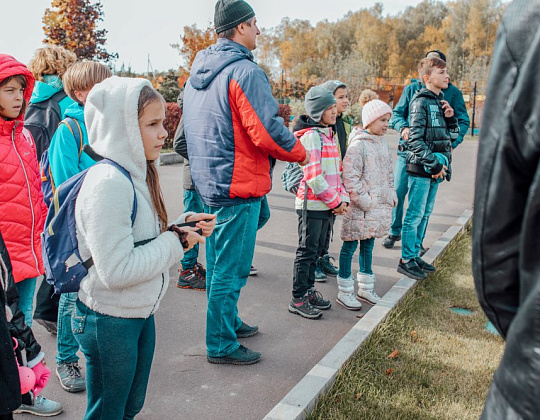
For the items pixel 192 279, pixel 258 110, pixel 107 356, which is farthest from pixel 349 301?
pixel 107 356

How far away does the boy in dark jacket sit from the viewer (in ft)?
17.7

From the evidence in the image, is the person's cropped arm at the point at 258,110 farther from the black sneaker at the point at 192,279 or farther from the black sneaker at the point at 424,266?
the black sneaker at the point at 424,266

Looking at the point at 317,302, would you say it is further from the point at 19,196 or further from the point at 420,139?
the point at 19,196

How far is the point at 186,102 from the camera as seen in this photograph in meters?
3.88

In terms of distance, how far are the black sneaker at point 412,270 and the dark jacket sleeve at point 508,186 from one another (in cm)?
436

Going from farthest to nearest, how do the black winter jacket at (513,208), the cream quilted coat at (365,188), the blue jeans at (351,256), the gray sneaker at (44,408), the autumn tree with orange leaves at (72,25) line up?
1. the autumn tree with orange leaves at (72,25)
2. the blue jeans at (351,256)
3. the cream quilted coat at (365,188)
4. the gray sneaker at (44,408)
5. the black winter jacket at (513,208)

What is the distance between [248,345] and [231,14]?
2491mm

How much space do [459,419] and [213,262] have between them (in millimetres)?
1914

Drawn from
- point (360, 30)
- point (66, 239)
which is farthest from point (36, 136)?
point (360, 30)

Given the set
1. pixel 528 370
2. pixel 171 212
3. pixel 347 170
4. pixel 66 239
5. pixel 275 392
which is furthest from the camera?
Answer: pixel 171 212

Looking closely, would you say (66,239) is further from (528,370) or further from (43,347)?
(43,347)

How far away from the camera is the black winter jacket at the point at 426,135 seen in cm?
536

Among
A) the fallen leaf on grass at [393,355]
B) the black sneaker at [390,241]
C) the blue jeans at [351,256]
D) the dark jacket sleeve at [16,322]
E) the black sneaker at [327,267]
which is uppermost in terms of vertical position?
the dark jacket sleeve at [16,322]

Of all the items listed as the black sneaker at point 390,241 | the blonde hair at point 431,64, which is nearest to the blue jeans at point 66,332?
the blonde hair at point 431,64
